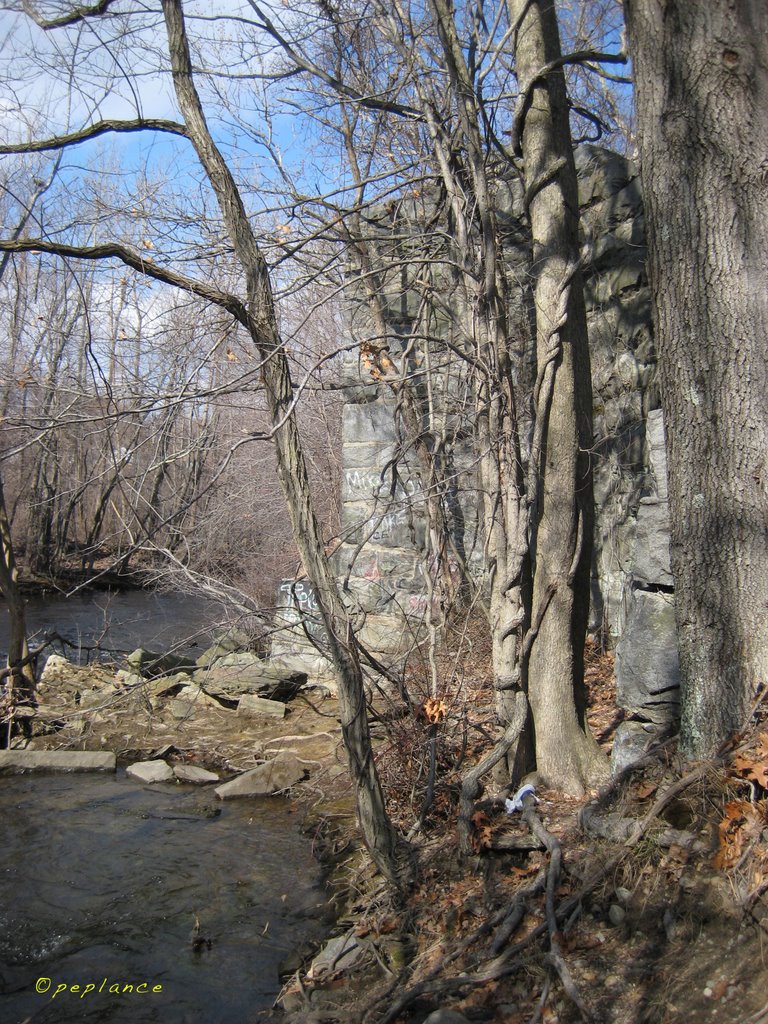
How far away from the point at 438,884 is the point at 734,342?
110 inches

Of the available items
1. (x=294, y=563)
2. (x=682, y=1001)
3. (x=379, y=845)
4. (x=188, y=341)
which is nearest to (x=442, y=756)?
(x=379, y=845)

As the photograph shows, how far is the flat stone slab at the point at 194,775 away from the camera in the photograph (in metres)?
6.65

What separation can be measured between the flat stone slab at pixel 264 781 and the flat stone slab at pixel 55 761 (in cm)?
118

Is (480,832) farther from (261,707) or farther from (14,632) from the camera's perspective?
(14,632)

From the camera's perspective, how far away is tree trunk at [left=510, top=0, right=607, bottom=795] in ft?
15.6

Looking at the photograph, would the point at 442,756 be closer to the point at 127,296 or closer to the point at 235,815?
the point at 235,815

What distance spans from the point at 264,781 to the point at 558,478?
10.6 ft

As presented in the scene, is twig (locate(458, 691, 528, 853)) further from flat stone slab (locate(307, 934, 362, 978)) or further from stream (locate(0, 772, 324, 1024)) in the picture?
stream (locate(0, 772, 324, 1024))

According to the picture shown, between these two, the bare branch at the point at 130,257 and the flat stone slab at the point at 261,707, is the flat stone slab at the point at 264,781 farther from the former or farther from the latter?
the bare branch at the point at 130,257

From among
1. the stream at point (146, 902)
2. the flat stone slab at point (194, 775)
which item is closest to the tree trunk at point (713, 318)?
the stream at point (146, 902)

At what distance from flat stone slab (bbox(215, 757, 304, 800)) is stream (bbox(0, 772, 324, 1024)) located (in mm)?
105

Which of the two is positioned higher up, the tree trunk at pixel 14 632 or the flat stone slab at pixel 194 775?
the tree trunk at pixel 14 632

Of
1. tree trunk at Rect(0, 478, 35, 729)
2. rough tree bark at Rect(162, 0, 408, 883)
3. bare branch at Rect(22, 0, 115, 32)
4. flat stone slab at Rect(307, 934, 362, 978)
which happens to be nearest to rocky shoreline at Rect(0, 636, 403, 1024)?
flat stone slab at Rect(307, 934, 362, 978)

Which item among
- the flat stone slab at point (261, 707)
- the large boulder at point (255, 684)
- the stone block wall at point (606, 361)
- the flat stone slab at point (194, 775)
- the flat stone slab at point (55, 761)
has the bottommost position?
the flat stone slab at point (194, 775)
